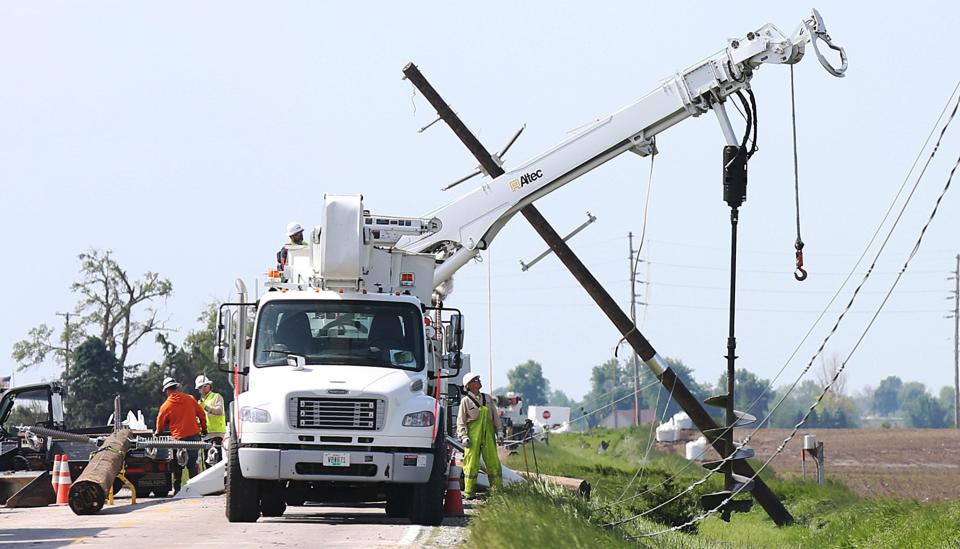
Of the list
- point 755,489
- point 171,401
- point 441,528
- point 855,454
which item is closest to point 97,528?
point 441,528

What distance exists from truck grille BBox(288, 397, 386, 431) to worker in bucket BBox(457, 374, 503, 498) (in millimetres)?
3416

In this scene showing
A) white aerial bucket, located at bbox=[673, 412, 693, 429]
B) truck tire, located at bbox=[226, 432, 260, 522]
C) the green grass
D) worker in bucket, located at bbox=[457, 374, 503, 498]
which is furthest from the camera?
white aerial bucket, located at bbox=[673, 412, 693, 429]

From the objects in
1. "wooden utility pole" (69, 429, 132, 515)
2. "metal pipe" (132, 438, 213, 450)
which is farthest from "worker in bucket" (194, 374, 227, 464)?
→ "wooden utility pole" (69, 429, 132, 515)

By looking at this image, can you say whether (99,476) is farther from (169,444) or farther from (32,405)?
(32,405)

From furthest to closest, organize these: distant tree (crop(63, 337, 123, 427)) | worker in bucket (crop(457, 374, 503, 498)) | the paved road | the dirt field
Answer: distant tree (crop(63, 337, 123, 427)) < the dirt field < worker in bucket (crop(457, 374, 503, 498)) < the paved road

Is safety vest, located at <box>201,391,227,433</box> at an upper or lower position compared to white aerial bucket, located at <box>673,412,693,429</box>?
lower

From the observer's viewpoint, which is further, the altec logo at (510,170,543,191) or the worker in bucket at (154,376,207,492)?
the altec logo at (510,170,543,191)

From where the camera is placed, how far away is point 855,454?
229 ft

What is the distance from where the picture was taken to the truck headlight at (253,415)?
18.2m

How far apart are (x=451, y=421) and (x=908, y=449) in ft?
174

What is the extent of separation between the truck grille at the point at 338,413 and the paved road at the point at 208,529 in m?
1.08

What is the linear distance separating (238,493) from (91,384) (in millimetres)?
60692

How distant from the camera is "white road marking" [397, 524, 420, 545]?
1594 cm

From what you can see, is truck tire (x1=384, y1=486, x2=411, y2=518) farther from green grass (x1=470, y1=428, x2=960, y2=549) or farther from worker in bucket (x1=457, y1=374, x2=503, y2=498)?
worker in bucket (x1=457, y1=374, x2=503, y2=498)
